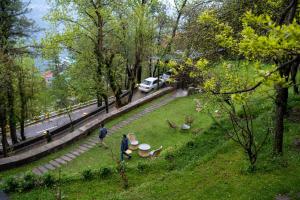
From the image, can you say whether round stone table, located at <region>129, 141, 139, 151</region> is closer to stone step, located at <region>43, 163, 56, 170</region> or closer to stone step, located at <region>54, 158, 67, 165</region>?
stone step, located at <region>54, 158, 67, 165</region>

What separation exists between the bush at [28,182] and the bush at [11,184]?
0.27 m

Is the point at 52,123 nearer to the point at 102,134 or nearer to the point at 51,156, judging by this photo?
the point at 51,156

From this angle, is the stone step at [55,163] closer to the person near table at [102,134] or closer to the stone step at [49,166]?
the stone step at [49,166]

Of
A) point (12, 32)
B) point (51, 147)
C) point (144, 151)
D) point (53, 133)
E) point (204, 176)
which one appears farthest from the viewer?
point (53, 133)

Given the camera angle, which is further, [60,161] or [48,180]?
[60,161]

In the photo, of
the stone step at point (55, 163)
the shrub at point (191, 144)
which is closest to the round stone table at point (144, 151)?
the shrub at point (191, 144)

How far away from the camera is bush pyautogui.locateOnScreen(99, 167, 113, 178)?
12.6 meters

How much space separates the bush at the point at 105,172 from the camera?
41.4 ft

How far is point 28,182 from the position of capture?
475 inches

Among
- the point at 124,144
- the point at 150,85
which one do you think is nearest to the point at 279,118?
the point at 124,144

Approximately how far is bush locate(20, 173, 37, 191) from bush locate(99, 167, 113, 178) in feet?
8.43

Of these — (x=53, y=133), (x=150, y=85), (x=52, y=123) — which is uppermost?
(x=150, y=85)

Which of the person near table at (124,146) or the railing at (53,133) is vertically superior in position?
the person near table at (124,146)

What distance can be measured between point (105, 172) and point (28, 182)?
297 centimetres
